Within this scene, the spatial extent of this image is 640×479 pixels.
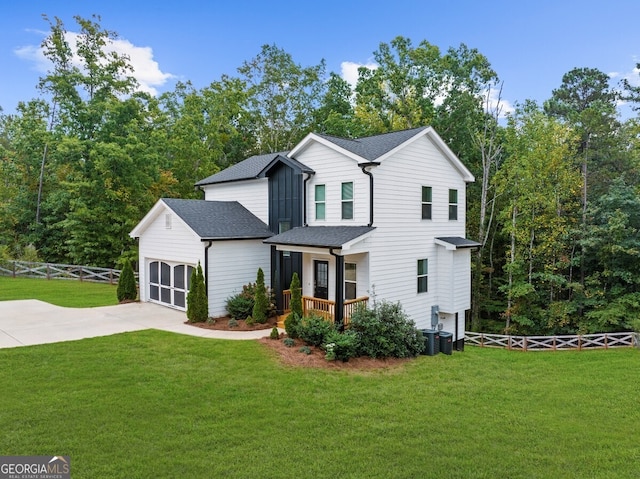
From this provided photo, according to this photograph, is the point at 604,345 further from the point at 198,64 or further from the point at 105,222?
the point at 198,64

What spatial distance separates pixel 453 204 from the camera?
58.6 feet

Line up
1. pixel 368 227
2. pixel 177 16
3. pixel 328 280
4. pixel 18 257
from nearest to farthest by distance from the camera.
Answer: pixel 368 227 → pixel 328 280 → pixel 177 16 → pixel 18 257

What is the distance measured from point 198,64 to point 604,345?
102 ft

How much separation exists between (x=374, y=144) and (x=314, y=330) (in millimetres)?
7566

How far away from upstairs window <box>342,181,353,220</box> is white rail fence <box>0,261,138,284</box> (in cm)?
1630

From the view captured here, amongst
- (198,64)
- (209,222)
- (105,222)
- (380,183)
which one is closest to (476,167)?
(380,183)

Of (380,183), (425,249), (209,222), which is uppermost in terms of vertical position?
(380,183)

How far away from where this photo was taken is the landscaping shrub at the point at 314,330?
467 inches

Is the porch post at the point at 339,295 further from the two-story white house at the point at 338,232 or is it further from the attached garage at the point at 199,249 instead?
the attached garage at the point at 199,249

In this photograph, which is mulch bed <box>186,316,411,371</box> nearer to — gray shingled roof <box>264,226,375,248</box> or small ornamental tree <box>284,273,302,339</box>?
small ornamental tree <box>284,273,302,339</box>

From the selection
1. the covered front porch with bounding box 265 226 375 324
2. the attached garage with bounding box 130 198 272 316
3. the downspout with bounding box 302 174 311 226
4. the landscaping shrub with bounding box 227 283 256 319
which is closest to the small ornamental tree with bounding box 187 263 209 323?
the attached garage with bounding box 130 198 272 316

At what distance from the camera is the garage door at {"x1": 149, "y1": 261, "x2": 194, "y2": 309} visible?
54.7 feet

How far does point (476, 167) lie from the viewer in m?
28.1

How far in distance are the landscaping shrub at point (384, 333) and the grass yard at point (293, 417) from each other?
794 mm
